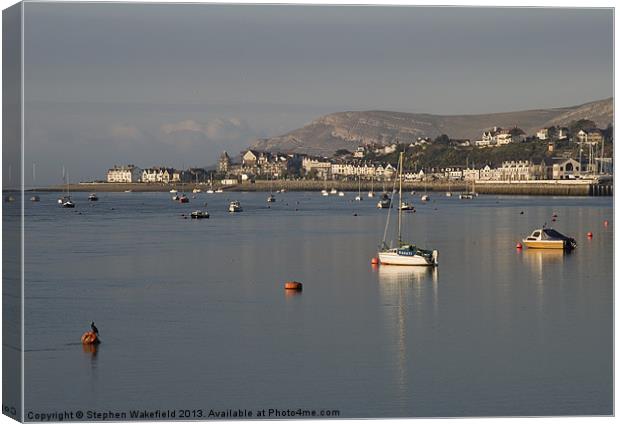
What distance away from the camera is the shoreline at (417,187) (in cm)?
8169

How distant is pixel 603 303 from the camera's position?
17.0 m

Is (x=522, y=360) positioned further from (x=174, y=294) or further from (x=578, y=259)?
(x=578, y=259)

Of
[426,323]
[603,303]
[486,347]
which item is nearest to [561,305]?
[603,303]

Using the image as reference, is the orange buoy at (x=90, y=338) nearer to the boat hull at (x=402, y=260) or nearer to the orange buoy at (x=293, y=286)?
the orange buoy at (x=293, y=286)

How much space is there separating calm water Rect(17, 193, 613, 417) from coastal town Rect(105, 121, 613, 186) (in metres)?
49.1

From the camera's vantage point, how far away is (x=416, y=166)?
439 feet

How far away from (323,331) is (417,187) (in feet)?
346

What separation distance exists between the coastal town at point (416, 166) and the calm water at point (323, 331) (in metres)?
49.1

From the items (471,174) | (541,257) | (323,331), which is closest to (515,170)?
(471,174)

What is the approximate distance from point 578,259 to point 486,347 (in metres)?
13.3

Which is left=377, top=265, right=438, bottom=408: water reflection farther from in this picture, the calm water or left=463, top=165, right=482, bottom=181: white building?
left=463, top=165, right=482, bottom=181: white building

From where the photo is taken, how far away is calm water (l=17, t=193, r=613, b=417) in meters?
10.7

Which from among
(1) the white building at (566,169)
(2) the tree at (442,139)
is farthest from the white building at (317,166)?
(1) the white building at (566,169)

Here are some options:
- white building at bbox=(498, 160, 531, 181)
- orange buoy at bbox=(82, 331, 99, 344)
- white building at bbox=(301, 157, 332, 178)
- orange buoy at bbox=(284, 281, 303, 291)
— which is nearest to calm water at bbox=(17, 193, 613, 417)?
orange buoy at bbox=(82, 331, 99, 344)
